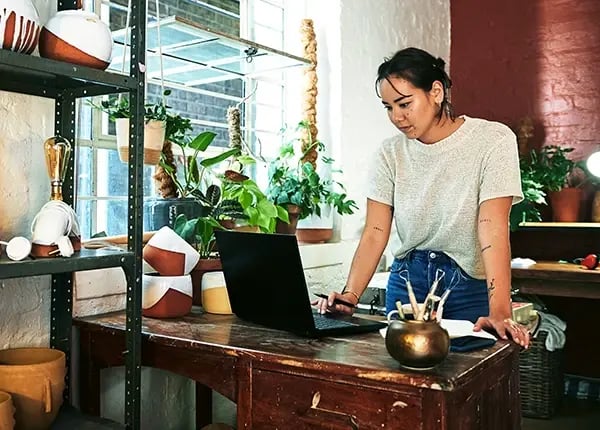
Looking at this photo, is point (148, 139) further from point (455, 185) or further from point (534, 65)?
point (534, 65)

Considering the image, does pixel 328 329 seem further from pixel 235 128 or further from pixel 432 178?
pixel 235 128

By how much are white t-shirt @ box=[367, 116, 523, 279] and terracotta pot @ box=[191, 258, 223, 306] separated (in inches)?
24.4

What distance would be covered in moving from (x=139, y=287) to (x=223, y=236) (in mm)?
280

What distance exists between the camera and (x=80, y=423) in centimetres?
168

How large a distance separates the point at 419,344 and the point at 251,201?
4.02 ft

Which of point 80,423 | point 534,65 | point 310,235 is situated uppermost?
point 534,65

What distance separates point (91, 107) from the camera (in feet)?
7.71

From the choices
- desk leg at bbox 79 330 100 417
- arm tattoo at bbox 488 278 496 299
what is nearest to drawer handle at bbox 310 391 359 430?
arm tattoo at bbox 488 278 496 299

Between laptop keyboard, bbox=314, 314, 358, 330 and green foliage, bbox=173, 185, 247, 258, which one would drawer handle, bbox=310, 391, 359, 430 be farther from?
Result: green foliage, bbox=173, 185, 247, 258

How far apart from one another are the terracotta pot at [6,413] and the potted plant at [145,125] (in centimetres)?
92

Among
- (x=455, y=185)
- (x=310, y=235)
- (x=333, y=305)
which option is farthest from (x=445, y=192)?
(x=310, y=235)

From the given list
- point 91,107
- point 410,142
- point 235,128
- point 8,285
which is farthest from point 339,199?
point 8,285

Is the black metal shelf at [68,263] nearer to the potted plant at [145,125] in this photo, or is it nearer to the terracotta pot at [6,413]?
the terracotta pot at [6,413]

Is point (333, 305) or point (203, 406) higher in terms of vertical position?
point (333, 305)
